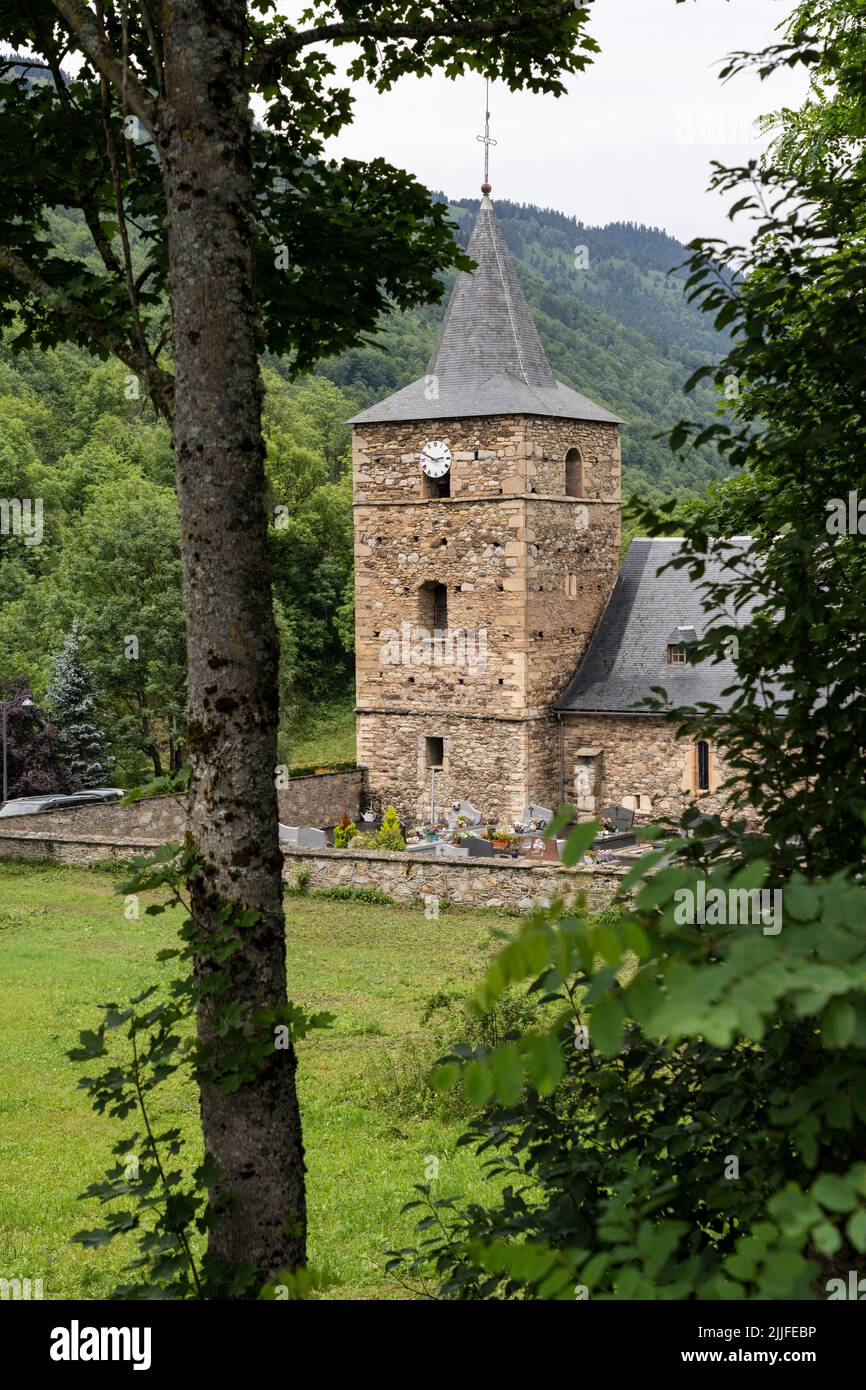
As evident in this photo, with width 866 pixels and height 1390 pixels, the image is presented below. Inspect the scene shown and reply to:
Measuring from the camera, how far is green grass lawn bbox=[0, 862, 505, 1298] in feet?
24.9

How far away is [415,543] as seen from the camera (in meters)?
30.6

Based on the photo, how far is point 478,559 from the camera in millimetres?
29859

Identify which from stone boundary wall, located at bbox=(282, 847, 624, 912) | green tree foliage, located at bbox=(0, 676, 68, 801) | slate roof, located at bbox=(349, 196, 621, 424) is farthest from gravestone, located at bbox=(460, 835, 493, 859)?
green tree foliage, located at bbox=(0, 676, 68, 801)

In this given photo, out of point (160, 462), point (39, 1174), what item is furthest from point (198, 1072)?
point (160, 462)

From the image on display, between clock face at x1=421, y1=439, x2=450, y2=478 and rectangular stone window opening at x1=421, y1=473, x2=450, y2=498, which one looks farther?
rectangular stone window opening at x1=421, y1=473, x2=450, y2=498

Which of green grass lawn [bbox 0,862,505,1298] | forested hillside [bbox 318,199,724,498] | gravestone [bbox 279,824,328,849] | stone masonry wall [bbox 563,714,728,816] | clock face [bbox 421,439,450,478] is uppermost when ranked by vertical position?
forested hillside [bbox 318,199,724,498]

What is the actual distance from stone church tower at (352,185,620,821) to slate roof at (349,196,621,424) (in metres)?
0.04

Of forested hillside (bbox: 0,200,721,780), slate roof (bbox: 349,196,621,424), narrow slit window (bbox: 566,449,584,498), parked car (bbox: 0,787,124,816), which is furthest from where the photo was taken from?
forested hillside (bbox: 0,200,721,780)

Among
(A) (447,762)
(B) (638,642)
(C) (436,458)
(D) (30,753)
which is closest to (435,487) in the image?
(C) (436,458)

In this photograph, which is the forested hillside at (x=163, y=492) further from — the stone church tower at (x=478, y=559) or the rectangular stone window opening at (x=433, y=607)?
the rectangular stone window opening at (x=433, y=607)

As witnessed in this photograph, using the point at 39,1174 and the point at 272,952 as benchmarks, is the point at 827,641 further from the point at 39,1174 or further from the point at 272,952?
the point at 39,1174

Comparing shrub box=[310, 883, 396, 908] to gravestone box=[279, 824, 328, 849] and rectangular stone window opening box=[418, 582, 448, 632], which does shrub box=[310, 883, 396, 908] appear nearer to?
gravestone box=[279, 824, 328, 849]

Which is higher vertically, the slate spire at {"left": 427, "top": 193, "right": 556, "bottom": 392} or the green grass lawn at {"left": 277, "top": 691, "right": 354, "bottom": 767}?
the slate spire at {"left": 427, "top": 193, "right": 556, "bottom": 392}

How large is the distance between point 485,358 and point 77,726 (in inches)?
522
